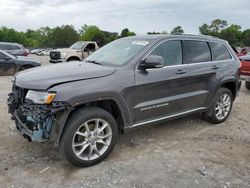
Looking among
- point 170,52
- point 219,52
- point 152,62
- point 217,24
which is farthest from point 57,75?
point 217,24

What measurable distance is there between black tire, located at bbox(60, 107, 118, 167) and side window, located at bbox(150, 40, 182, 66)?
1313 mm

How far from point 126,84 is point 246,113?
3916 mm

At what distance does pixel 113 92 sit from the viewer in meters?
3.93

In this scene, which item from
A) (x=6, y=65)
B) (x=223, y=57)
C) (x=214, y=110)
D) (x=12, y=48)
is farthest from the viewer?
(x=12, y=48)

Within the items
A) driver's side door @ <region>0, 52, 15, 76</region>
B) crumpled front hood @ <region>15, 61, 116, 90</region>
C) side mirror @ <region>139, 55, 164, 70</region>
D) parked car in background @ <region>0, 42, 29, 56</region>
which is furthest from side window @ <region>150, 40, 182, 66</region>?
parked car in background @ <region>0, 42, 29, 56</region>

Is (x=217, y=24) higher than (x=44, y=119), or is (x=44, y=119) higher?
(x=217, y=24)

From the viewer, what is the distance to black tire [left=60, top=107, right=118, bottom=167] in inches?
143

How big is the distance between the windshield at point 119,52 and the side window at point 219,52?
164 centimetres

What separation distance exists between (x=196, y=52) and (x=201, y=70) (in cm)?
34

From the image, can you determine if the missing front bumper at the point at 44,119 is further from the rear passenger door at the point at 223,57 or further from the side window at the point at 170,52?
the rear passenger door at the point at 223,57

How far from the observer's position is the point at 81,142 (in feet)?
12.6

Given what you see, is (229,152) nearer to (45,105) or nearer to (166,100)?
(166,100)

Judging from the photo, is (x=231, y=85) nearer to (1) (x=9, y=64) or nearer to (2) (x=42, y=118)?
(2) (x=42, y=118)

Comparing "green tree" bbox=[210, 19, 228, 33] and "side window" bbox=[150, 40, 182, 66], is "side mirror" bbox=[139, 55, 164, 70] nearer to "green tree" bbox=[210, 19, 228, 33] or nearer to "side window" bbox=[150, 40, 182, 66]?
"side window" bbox=[150, 40, 182, 66]
